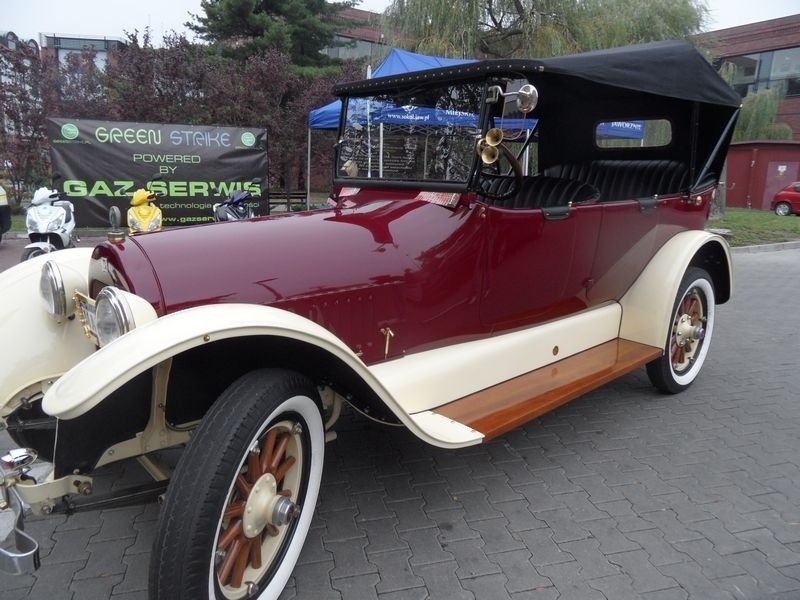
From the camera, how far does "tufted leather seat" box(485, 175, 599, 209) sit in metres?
3.67

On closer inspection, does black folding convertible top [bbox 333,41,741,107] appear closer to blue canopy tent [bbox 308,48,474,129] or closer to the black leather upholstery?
the black leather upholstery

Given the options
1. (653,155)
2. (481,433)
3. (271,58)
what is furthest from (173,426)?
(271,58)

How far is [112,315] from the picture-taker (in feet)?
6.17

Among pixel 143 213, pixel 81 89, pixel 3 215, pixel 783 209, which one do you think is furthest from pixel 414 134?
pixel 783 209

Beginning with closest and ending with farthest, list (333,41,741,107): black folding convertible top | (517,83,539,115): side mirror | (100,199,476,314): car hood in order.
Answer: (100,199,476,314): car hood < (517,83,539,115): side mirror < (333,41,741,107): black folding convertible top

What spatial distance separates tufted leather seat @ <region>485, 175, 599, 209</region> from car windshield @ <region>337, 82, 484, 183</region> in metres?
0.66

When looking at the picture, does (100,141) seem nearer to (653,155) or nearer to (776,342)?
(653,155)

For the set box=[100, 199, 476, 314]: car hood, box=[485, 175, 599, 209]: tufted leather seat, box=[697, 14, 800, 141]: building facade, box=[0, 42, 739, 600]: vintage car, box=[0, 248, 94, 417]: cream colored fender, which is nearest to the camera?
box=[0, 42, 739, 600]: vintage car

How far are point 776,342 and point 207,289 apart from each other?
203 inches

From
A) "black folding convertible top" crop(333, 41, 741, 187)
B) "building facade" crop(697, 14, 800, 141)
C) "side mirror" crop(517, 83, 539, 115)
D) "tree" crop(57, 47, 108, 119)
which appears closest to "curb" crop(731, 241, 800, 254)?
"black folding convertible top" crop(333, 41, 741, 187)

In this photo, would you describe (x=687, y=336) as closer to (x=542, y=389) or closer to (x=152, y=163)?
(x=542, y=389)

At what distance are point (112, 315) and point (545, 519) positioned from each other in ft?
6.36

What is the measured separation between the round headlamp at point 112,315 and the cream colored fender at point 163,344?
0.13 meters

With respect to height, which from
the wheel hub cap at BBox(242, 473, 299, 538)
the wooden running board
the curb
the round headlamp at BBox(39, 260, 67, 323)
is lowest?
the curb
